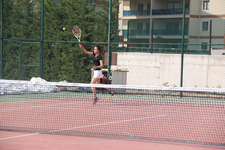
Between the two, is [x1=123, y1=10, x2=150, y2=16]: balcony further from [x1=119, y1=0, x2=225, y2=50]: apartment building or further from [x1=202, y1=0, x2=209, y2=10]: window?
[x1=202, y1=0, x2=209, y2=10]: window

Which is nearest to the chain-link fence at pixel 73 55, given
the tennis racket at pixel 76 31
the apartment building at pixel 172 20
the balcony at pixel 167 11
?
the tennis racket at pixel 76 31

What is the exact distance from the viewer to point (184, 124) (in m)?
7.00

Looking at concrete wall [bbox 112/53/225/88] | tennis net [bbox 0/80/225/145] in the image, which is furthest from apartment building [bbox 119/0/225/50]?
tennis net [bbox 0/80/225/145]

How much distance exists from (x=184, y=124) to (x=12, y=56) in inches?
397

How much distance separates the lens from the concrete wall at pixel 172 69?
14.5 meters

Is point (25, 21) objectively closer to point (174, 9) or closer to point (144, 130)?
point (144, 130)

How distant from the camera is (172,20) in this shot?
30.1m

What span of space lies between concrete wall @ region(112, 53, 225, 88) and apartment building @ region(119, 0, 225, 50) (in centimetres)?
939

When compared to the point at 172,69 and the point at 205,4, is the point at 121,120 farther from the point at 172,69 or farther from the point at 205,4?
the point at 205,4

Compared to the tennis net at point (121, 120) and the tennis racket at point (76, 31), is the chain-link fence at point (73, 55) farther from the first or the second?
the tennis net at point (121, 120)

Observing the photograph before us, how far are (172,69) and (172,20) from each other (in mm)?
15619

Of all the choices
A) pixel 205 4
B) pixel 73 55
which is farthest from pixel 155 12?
pixel 73 55

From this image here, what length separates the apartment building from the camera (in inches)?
1080

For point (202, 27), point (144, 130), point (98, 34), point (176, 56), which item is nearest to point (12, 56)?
point (98, 34)
